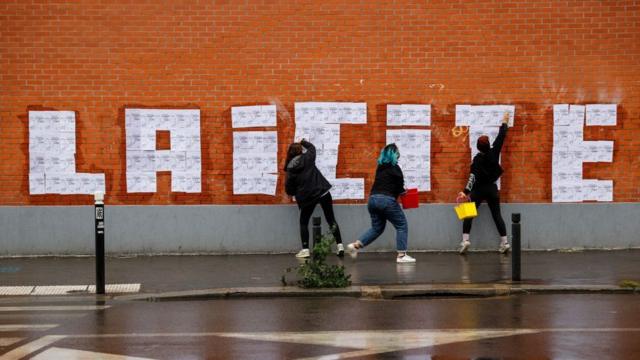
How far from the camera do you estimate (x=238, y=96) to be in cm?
1684

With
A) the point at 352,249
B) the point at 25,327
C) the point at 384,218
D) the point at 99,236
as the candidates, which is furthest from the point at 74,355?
the point at 384,218

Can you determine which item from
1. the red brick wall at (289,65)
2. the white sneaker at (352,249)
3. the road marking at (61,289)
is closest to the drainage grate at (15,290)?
the road marking at (61,289)

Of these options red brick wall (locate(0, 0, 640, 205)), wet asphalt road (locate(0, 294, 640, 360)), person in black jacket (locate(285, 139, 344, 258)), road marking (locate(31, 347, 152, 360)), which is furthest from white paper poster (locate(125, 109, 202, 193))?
road marking (locate(31, 347, 152, 360))

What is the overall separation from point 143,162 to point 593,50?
7.61 m

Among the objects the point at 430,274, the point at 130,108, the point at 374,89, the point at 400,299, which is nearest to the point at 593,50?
the point at 374,89

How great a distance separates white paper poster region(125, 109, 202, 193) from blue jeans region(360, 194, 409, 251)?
316 cm

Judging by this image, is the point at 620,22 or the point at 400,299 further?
the point at 620,22

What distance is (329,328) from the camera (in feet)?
33.8

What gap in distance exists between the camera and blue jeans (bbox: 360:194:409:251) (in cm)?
1535

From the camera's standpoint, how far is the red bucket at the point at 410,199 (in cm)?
1562

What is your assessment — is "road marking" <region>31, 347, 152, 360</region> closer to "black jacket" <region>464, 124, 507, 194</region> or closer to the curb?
the curb

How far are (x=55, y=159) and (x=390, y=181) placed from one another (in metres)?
5.58

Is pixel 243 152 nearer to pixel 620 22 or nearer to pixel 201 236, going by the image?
pixel 201 236

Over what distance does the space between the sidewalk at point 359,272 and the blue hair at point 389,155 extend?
155cm
